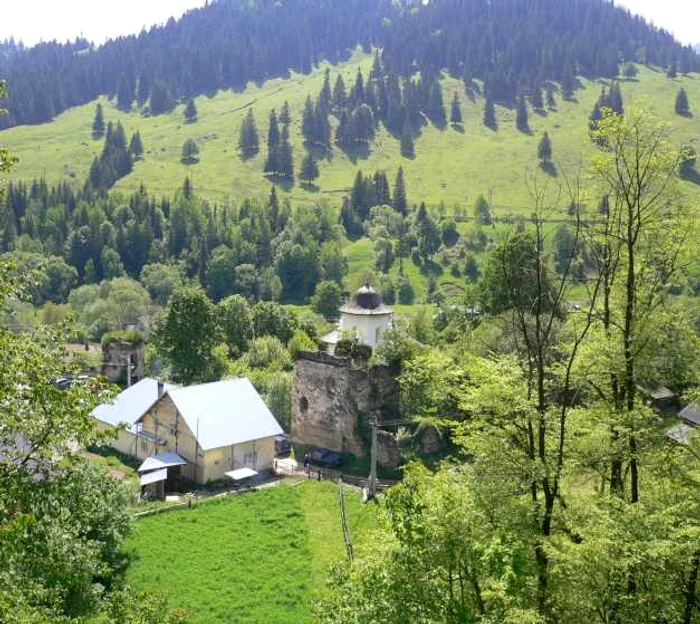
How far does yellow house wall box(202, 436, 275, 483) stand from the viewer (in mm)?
44188

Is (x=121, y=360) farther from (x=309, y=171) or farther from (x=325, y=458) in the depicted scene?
(x=309, y=171)

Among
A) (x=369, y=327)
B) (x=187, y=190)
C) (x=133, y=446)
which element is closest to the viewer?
(x=133, y=446)

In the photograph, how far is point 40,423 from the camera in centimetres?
1266

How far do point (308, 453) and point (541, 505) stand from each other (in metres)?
33.4

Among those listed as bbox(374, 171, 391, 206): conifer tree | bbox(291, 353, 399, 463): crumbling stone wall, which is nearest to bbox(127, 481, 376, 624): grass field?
bbox(291, 353, 399, 463): crumbling stone wall

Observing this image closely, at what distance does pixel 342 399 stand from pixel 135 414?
14.6 metres

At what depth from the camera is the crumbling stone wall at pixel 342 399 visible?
47781mm

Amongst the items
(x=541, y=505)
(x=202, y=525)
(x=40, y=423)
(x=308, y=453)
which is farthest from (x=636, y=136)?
(x=308, y=453)

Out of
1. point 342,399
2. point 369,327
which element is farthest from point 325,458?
point 369,327

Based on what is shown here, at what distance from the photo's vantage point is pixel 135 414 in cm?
4941

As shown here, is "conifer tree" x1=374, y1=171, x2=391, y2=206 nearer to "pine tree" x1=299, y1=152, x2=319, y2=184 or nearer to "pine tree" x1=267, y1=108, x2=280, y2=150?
"pine tree" x1=299, y1=152, x2=319, y2=184

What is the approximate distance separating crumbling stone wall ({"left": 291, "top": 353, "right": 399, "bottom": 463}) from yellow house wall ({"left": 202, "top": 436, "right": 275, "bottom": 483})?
439 cm

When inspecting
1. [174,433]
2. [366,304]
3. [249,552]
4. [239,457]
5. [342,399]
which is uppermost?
[366,304]

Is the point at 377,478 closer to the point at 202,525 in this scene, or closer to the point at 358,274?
the point at 202,525
